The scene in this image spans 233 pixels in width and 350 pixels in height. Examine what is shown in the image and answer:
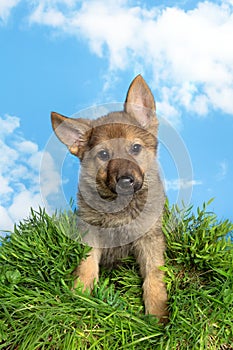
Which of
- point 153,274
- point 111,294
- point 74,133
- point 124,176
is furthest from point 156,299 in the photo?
point 74,133

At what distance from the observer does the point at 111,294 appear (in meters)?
4.05

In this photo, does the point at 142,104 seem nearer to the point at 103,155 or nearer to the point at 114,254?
the point at 103,155

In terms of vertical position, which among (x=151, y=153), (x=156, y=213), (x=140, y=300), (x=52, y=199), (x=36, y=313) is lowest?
(x=36, y=313)

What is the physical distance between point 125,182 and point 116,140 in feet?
1.30

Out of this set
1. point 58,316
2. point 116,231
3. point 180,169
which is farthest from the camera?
point 116,231

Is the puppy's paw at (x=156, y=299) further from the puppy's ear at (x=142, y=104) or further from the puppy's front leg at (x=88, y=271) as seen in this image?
the puppy's ear at (x=142, y=104)

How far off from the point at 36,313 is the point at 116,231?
881 mm

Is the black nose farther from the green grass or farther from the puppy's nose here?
the green grass

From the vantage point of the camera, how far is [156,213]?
4387mm

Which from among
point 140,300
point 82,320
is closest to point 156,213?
point 140,300

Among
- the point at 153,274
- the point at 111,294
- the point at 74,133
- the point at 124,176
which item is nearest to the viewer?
the point at 124,176

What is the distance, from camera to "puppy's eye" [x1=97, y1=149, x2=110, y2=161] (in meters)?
4.20

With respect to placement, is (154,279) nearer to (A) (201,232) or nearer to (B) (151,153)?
(A) (201,232)

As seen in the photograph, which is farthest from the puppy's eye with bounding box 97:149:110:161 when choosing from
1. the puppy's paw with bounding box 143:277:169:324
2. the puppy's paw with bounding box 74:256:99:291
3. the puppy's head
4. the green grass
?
the puppy's paw with bounding box 143:277:169:324
